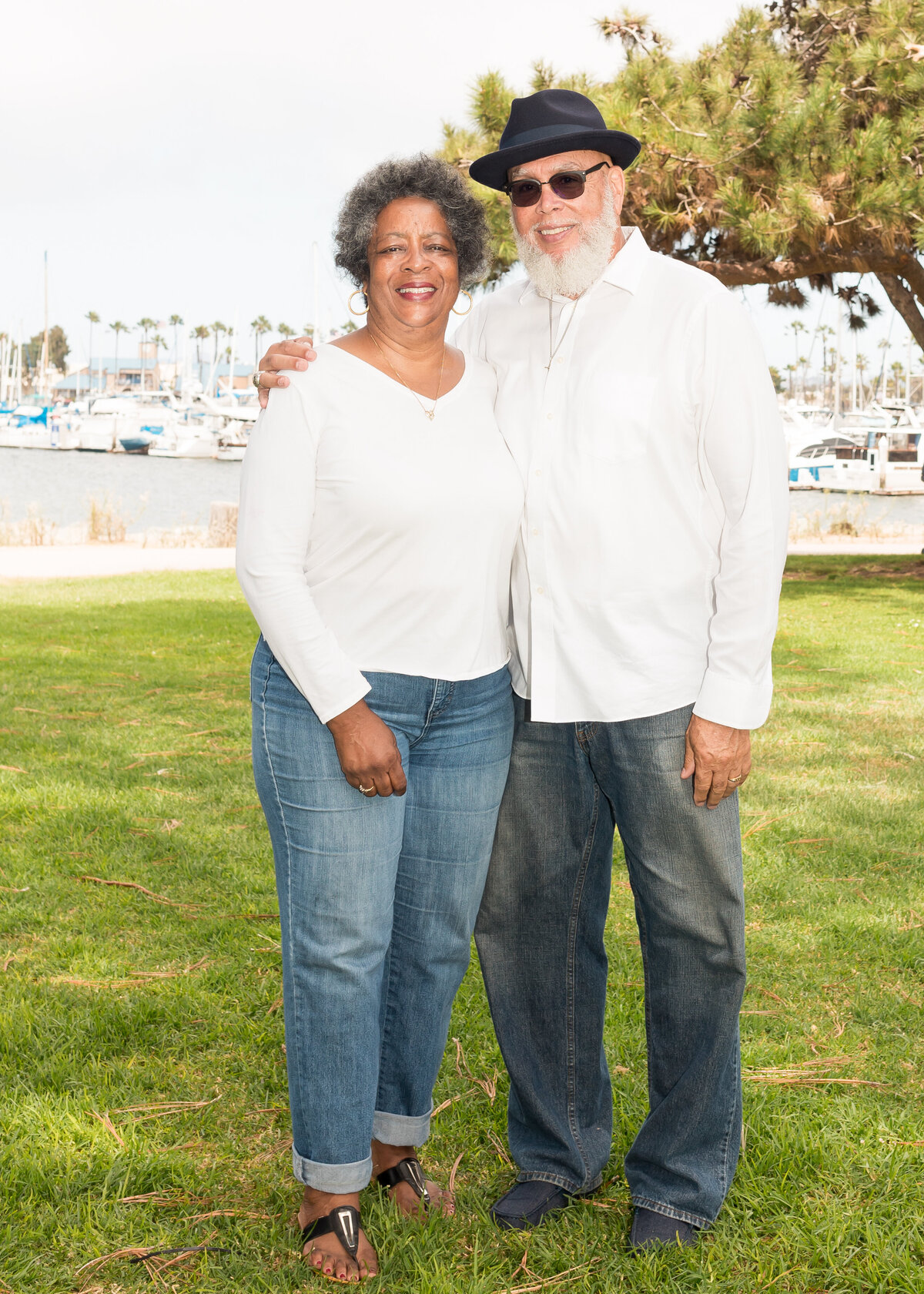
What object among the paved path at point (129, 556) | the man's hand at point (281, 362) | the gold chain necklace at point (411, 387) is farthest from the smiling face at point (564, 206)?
the paved path at point (129, 556)

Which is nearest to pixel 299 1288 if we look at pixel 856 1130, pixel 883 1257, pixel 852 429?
pixel 883 1257

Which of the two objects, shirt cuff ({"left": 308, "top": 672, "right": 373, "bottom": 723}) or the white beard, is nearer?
shirt cuff ({"left": 308, "top": 672, "right": 373, "bottom": 723})

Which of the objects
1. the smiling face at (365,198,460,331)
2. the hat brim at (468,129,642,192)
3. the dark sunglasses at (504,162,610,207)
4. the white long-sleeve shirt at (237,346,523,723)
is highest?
the hat brim at (468,129,642,192)

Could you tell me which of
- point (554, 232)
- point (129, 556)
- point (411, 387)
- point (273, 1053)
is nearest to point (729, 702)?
point (411, 387)

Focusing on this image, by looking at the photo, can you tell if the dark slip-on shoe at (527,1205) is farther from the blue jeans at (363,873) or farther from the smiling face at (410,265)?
the smiling face at (410,265)

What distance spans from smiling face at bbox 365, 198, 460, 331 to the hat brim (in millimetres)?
138

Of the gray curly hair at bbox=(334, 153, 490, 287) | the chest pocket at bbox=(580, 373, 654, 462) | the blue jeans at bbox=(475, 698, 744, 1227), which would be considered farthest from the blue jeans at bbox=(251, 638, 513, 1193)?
the gray curly hair at bbox=(334, 153, 490, 287)

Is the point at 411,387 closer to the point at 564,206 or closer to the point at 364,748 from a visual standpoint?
the point at 564,206

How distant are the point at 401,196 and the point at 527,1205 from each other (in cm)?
211

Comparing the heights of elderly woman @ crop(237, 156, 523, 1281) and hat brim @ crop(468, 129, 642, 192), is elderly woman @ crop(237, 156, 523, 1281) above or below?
below

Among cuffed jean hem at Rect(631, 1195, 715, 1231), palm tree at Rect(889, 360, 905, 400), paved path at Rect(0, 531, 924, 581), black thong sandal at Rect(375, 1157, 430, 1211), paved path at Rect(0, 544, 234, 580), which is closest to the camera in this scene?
cuffed jean hem at Rect(631, 1195, 715, 1231)

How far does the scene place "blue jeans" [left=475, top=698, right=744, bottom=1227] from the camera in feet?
7.41

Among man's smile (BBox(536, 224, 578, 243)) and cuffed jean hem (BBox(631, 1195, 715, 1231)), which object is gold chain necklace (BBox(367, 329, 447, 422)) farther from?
cuffed jean hem (BBox(631, 1195, 715, 1231))

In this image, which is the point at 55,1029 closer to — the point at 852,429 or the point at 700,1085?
the point at 700,1085
